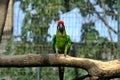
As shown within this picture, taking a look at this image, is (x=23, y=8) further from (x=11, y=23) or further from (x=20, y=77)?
(x=20, y=77)

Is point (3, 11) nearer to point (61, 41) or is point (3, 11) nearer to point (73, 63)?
point (61, 41)

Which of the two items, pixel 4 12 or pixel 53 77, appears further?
pixel 53 77

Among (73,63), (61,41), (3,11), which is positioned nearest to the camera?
(73,63)

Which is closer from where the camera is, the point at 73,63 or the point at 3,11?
the point at 73,63

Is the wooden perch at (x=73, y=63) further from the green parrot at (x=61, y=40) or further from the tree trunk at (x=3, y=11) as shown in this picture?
the green parrot at (x=61, y=40)

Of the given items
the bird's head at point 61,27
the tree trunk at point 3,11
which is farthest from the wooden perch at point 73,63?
the bird's head at point 61,27

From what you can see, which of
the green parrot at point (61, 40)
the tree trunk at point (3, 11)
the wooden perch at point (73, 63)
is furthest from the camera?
the green parrot at point (61, 40)

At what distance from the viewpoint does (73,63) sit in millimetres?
2678

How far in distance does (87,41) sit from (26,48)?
783 mm

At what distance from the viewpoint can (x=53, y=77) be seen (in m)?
4.23

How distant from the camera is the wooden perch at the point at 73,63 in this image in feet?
8.61

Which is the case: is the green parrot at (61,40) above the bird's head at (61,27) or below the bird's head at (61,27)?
below

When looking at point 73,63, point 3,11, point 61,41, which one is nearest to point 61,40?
point 61,41

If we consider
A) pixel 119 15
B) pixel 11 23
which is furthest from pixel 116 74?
pixel 11 23
